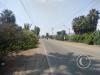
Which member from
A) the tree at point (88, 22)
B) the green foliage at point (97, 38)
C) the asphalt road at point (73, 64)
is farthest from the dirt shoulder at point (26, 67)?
the tree at point (88, 22)

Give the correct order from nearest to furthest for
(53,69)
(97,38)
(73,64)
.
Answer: (53,69)
(73,64)
(97,38)

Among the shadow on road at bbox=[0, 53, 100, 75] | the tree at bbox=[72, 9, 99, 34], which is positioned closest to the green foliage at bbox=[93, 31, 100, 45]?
the shadow on road at bbox=[0, 53, 100, 75]

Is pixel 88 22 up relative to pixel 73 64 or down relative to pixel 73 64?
up

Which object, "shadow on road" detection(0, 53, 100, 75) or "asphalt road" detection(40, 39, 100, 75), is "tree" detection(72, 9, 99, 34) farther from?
"shadow on road" detection(0, 53, 100, 75)

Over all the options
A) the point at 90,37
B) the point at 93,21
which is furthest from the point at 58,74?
the point at 93,21

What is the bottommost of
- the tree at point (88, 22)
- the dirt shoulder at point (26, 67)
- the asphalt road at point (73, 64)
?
the dirt shoulder at point (26, 67)

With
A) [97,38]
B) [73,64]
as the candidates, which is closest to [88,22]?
[97,38]

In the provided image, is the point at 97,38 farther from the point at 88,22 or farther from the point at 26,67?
the point at 88,22

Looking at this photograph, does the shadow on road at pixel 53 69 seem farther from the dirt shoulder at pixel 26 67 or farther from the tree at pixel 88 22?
the tree at pixel 88 22

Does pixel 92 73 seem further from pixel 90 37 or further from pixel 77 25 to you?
pixel 77 25

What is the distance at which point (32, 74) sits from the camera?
37.9ft

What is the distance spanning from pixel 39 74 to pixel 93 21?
269ft

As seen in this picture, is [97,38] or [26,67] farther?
[97,38]

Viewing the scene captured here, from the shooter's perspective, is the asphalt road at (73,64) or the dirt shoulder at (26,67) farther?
the dirt shoulder at (26,67)
